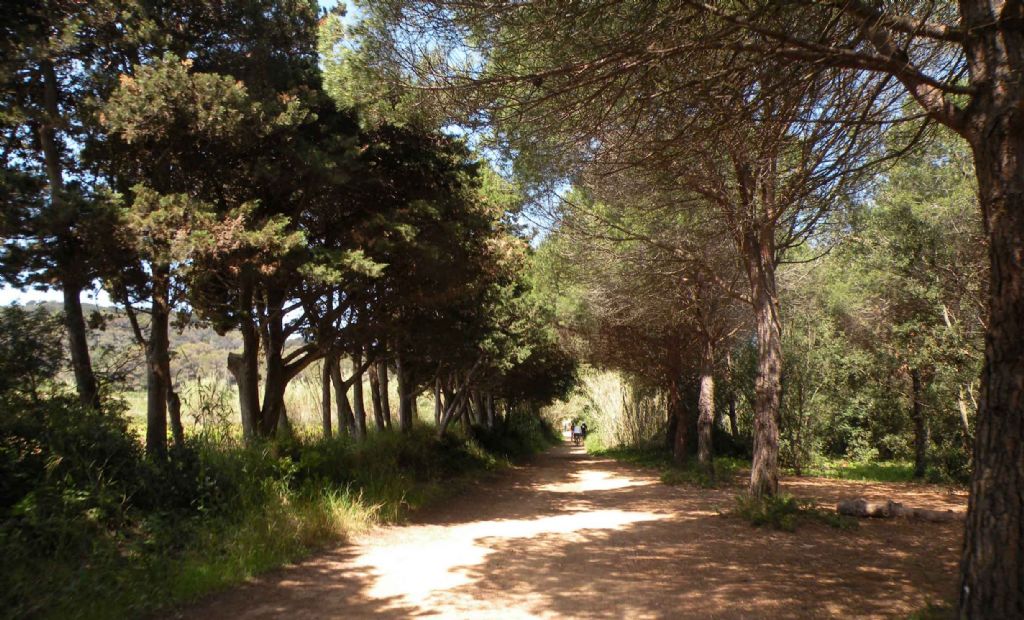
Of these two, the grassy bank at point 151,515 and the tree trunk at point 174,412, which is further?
the tree trunk at point 174,412

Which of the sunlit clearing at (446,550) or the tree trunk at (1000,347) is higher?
the tree trunk at (1000,347)

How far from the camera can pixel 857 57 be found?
14.7ft

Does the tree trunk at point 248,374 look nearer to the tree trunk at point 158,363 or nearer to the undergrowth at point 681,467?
the tree trunk at point 158,363

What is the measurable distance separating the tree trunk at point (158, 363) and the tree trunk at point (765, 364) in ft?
27.7

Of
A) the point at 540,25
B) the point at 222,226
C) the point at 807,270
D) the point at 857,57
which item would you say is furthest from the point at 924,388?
the point at 222,226

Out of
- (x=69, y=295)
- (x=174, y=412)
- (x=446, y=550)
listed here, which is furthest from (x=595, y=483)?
(x=69, y=295)

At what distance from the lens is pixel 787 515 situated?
7957mm

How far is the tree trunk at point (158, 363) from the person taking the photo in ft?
25.9

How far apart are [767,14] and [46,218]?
7.38 m

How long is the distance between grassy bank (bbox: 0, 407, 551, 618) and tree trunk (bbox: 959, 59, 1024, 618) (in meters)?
5.83

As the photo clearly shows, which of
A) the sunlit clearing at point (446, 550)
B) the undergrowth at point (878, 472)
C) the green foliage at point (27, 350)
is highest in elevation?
the green foliage at point (27, 350)

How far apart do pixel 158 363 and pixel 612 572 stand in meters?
6.68

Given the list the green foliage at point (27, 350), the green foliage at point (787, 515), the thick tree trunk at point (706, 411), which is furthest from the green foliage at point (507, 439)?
the green foliage at point (27, 350)

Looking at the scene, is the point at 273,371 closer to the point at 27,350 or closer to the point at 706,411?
the point at 27,350
